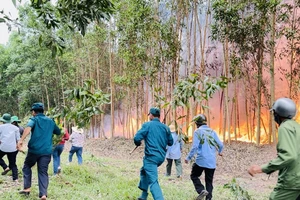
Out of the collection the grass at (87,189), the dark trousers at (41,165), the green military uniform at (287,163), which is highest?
the green military uniform at (287,163)

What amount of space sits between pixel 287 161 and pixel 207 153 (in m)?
2.73

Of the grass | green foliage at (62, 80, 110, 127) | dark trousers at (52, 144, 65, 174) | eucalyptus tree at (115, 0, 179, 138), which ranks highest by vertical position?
eucalyptus tree at (115, 0, 179, 138)

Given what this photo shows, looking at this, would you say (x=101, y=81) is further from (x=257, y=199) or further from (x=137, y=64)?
(x=257, y=199)

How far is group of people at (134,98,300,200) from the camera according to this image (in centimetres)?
236

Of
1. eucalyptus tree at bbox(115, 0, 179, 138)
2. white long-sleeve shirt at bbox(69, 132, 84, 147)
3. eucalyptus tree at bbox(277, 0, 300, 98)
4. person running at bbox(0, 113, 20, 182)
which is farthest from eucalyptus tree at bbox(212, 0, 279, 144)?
person running at bbox(0, 113, 20, 182)

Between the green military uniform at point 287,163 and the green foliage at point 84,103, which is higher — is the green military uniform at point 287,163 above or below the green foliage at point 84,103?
below

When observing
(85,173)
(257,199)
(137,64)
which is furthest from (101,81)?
(257,199)

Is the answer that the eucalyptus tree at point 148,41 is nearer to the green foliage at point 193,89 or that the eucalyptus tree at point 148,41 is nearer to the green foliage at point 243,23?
the green foliage at point 243,23

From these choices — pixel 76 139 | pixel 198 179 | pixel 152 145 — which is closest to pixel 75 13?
pixel 152 145

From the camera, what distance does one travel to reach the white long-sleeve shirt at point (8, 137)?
582 centimetres

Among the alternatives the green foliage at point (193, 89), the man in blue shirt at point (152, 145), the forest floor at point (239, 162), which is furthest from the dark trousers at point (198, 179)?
the forest floor at point (239, 162)

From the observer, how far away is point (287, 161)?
227 centimetres

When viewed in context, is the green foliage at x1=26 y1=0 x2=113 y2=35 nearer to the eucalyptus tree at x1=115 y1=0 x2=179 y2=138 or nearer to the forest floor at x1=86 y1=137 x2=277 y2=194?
the forest floor at x1=86 y1=137 x2=277 y2=194

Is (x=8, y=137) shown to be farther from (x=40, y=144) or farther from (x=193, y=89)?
(x=193, y=89)
